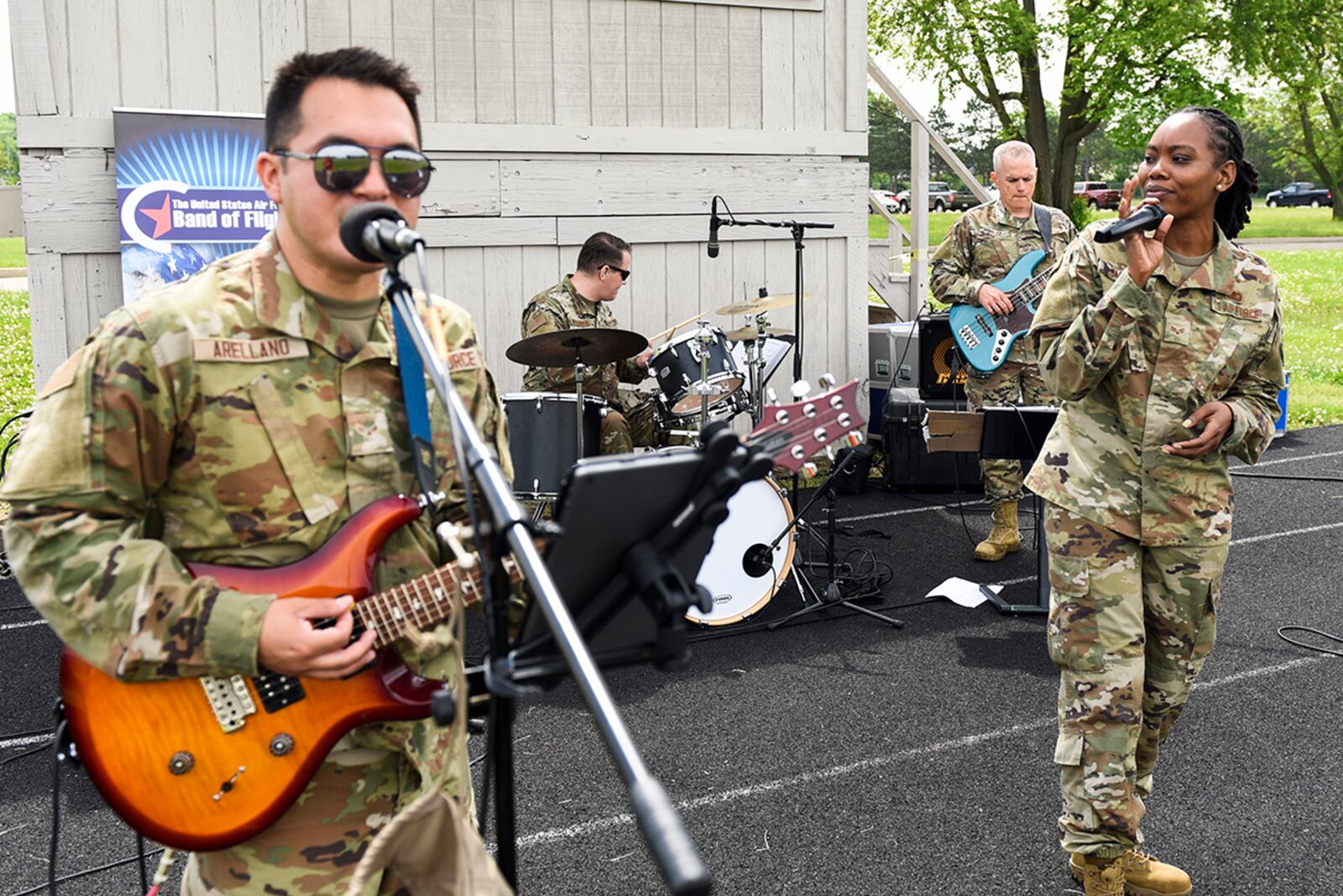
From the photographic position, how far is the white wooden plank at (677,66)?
8992 millimetres

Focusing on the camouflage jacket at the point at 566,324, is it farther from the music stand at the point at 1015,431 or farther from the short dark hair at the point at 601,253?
the music stand at the point at 1015,431

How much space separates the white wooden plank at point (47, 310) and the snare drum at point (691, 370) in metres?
3.47

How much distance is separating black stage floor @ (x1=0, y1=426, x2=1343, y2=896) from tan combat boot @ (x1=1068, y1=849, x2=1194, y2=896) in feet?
0.44

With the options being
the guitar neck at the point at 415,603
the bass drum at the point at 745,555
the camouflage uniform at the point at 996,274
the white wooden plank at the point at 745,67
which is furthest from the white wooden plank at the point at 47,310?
the guitar neck at the point at 415,603

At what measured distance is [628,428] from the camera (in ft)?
26.3

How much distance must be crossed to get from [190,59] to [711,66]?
3.59 m

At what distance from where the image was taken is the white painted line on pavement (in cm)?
434

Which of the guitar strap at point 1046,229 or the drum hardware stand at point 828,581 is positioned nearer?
the drum hardware stand at point 828,581

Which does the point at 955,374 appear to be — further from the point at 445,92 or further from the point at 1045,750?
the point at 1045,750

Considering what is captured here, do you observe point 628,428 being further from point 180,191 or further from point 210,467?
point 210,467

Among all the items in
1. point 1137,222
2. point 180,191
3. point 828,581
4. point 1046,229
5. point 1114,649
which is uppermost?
point 180,191

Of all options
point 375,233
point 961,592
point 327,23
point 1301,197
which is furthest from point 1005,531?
point 1301,197

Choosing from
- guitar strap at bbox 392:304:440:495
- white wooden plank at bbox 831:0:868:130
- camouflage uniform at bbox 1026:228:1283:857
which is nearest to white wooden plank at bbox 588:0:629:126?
white wooden plank at bbox 831:0:868:130

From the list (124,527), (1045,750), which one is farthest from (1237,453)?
(124,527)
